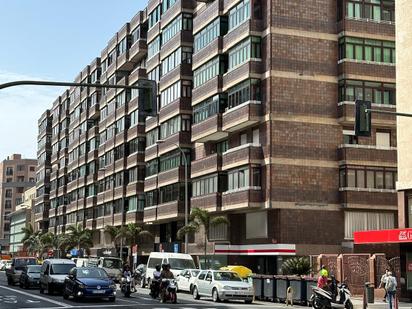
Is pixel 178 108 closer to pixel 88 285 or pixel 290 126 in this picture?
pixel 290 126

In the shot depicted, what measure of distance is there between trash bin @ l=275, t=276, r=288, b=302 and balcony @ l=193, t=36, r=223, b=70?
22786 millimetres

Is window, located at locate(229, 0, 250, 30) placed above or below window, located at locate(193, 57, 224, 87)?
above

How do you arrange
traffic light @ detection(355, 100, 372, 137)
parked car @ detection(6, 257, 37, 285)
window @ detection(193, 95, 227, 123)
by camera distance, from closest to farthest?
traffic light @ detection(355, 100, 372, 137)
parked car @ detection(6, 257, 37, 285)
window @ detection(193, 95, 227, 123)

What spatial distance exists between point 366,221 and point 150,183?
24176 mm

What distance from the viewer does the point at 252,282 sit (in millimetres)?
35562

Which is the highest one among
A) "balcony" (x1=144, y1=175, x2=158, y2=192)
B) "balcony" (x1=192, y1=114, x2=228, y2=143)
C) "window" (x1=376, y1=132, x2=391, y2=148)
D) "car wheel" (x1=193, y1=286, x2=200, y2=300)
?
"balcony" (x1=192, y1=114, x2=228, y2=143)

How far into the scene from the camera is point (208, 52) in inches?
2111

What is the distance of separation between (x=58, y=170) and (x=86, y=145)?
787 inches

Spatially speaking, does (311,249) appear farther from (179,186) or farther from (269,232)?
(179,186)

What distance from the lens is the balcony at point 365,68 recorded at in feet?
156

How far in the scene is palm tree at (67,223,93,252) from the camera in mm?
85938

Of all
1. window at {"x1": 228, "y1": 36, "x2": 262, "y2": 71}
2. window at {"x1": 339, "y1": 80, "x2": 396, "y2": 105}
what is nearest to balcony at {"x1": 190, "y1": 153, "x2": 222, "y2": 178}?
window at {"x1": 228, "y1": 36, "x2": 262, "y2": 71}

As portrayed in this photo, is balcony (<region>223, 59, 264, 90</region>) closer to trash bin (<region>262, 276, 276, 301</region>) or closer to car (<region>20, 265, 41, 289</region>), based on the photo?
trash bin (<region>262, 276, 276, 301</region>)

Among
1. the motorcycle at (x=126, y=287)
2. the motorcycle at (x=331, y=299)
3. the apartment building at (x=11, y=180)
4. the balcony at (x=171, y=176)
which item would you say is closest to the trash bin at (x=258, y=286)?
the motorcycle at (x=126, y=287)
